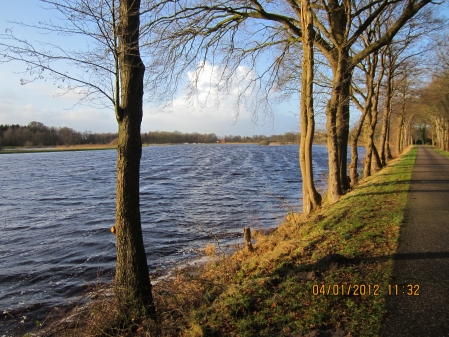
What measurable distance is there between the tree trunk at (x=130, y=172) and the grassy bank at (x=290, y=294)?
0.36m

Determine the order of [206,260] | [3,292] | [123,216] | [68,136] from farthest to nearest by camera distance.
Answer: [68,136], [206,260], [3,292], [123,216]

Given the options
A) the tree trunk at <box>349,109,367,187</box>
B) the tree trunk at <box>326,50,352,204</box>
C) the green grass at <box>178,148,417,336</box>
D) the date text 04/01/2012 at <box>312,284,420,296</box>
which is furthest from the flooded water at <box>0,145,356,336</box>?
the date text 04/01/2012 at <box>312,284,420,296</box>

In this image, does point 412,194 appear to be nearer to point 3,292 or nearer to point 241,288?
point 241,288

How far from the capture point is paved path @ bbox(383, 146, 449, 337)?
3.98 meters

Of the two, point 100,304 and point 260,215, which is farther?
point 260,215

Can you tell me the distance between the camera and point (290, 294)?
4988mm

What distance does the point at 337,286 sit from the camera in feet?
16.4

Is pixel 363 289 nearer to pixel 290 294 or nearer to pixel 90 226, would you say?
pixel 290 294

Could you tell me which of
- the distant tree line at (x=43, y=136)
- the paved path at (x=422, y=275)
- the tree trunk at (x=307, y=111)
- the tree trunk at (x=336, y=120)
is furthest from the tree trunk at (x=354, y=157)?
the distant tree line at (x=43, y=136)

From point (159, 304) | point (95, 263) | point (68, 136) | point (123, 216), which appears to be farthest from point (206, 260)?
point (68, 136)

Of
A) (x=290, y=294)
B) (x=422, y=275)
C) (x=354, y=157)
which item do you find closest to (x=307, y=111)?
(x=422, y=275)

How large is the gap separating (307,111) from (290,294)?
7.22 metres

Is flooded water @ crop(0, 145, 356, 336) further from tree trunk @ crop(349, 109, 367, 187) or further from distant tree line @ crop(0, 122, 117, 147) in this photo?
distant tree line @ crop(0, 122, 117, 147)

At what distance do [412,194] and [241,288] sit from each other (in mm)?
9028
